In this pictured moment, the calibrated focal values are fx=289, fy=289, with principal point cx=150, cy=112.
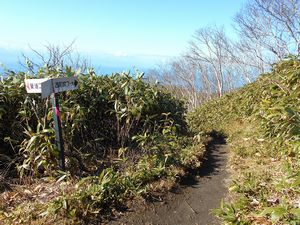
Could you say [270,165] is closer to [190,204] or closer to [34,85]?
[190,204]

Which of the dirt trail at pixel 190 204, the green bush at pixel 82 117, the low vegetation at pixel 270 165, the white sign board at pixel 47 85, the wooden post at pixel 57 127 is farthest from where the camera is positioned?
the green bush at pixel 82 117

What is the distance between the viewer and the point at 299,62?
556cm

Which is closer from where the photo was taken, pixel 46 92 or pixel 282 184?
pixel 282 184

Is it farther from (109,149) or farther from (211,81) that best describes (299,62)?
(211,81)

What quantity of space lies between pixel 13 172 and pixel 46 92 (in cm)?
149

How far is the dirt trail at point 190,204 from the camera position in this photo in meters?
3.05

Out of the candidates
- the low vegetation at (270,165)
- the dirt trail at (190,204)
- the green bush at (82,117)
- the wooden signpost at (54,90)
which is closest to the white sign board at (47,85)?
the wooden signpost at (54,90)

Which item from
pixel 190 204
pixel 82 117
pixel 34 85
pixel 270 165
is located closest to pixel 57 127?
pixel 34 85

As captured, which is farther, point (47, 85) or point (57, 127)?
point (57, 127)

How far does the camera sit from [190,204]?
11.1 ft

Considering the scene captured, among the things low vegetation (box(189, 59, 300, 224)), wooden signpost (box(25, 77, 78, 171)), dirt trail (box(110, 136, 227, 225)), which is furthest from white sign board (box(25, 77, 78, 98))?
low vegetation (box(189, 59, 300, 224))

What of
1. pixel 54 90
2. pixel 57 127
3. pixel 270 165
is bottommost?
pixel 270 165

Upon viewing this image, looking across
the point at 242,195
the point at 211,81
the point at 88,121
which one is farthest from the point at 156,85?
the point at 211,81

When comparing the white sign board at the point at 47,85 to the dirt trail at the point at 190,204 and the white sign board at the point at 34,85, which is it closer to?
the white sign board at the point at 34,85
